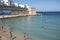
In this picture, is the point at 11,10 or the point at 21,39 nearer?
the point at 21,39

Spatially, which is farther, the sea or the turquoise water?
the turquoise water

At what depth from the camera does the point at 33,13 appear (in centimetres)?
9275

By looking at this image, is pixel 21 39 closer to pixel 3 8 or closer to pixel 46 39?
pixel 46 39

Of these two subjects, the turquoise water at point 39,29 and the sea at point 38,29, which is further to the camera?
the turquoise water at point 39,29

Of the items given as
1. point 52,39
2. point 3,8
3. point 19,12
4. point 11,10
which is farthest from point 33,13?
point 52,39

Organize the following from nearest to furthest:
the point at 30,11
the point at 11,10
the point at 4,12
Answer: the point at 4,12 < the point at 11,10 < the point at 30,11

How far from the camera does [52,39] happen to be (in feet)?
65.7

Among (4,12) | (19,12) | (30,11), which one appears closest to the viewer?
(4,12)

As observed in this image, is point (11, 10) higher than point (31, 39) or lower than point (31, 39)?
lower

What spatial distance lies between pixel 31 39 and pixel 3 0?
80.0m

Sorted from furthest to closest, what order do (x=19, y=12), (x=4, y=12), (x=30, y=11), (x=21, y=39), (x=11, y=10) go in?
(x=30, y=11) → (x=19, y=12) → (x=11, y=10) → (x=4, y=12) → (x=21, y=39)

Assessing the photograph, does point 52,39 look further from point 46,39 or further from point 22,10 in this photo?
point 22,10

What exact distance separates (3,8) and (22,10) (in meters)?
17.0

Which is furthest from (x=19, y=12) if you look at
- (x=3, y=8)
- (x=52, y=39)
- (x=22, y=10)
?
(x=52, y=39)
